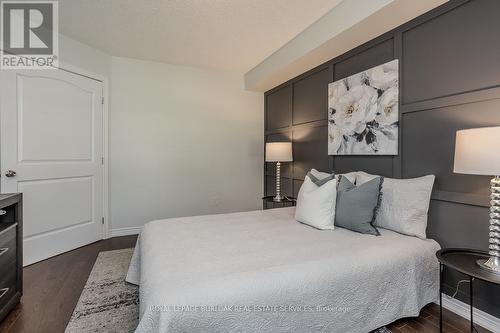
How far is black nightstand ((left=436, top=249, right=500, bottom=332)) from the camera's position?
52.5 inches

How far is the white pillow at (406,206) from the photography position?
6.18 ft

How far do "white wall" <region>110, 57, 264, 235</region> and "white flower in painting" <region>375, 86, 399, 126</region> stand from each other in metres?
2.38

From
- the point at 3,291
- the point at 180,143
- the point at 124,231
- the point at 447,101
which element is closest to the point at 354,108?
the point at 447,101

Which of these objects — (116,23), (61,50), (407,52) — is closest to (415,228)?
(407,52)

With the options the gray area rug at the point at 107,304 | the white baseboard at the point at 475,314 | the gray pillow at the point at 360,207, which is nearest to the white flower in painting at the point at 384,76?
the gray pillow at the point at 360,207

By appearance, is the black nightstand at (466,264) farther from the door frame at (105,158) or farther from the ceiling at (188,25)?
the door frame at (105,158)

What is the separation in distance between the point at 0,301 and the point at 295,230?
2106 mm

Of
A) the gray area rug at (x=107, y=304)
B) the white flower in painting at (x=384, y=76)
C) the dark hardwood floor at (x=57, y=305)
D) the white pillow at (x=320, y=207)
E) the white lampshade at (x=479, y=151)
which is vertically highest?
the white flower in painting at (x=384, y=76)

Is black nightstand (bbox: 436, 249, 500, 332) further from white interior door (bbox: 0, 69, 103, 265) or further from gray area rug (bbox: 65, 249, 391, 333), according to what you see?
white interior door (bbox: 0, 69, 103, 265)

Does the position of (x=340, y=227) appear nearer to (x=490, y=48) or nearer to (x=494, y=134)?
(x=494, y=134)

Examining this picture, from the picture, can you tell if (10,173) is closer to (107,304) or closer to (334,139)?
(107,304)

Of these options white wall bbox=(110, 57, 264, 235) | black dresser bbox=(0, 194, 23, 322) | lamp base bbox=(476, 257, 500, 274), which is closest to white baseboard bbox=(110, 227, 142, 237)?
white wall bbox=(110, 57, 264, 235)

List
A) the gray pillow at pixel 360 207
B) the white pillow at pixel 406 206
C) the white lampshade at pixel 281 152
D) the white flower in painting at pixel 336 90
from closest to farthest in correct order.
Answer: the white pillow at pixel 406 206
the gray pillow at pixel 360 207
the white flower in painting at pixel 336 90
the white lampshade at pixel 281 152

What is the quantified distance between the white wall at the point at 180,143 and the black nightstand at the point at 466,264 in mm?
3115
